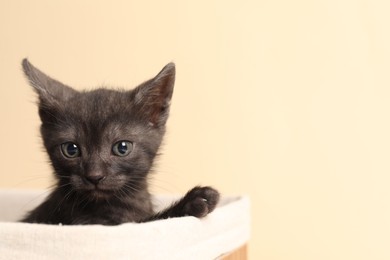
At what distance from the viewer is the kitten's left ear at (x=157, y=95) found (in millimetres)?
1627

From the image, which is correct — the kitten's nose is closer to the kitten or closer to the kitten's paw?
the kitten

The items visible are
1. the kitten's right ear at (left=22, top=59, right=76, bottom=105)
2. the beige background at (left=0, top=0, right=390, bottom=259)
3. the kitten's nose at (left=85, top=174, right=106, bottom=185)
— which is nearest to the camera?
the kitten's nose at (left=85, top=174, right=106, bottom=185)

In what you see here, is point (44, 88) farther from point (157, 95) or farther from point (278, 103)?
point (278, 103)

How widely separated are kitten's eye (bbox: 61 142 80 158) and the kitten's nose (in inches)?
3.6

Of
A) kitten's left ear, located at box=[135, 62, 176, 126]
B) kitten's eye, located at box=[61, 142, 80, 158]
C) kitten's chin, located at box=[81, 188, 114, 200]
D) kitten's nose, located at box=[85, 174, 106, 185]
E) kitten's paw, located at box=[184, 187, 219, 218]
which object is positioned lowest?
kitten's paw, located at box=[184, 187, 219, 218]

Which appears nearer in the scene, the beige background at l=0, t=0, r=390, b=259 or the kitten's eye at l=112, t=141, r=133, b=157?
the kitten's eye at l=112, t=141, r=133, b=157

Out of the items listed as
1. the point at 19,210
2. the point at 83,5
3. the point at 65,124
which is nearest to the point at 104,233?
the point at 65,124

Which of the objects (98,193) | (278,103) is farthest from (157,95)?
(278,103)

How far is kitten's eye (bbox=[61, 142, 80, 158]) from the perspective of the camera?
5.06 feet

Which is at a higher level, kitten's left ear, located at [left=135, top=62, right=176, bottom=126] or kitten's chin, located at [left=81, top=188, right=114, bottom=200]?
kitten's left ear, located at [left=135, top=62, right=176, bottom=126]

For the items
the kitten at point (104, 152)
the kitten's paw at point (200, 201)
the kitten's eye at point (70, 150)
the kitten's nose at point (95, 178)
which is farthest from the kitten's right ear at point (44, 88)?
the kitten's paw at point (200, 201)

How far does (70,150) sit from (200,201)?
Answer: 1.16 feet

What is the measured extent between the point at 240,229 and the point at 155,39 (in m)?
1.20

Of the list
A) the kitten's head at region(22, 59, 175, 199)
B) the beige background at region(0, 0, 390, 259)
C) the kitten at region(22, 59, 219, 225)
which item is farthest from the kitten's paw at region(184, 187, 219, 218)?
the beige background at region(0, 0, 390, 259)
